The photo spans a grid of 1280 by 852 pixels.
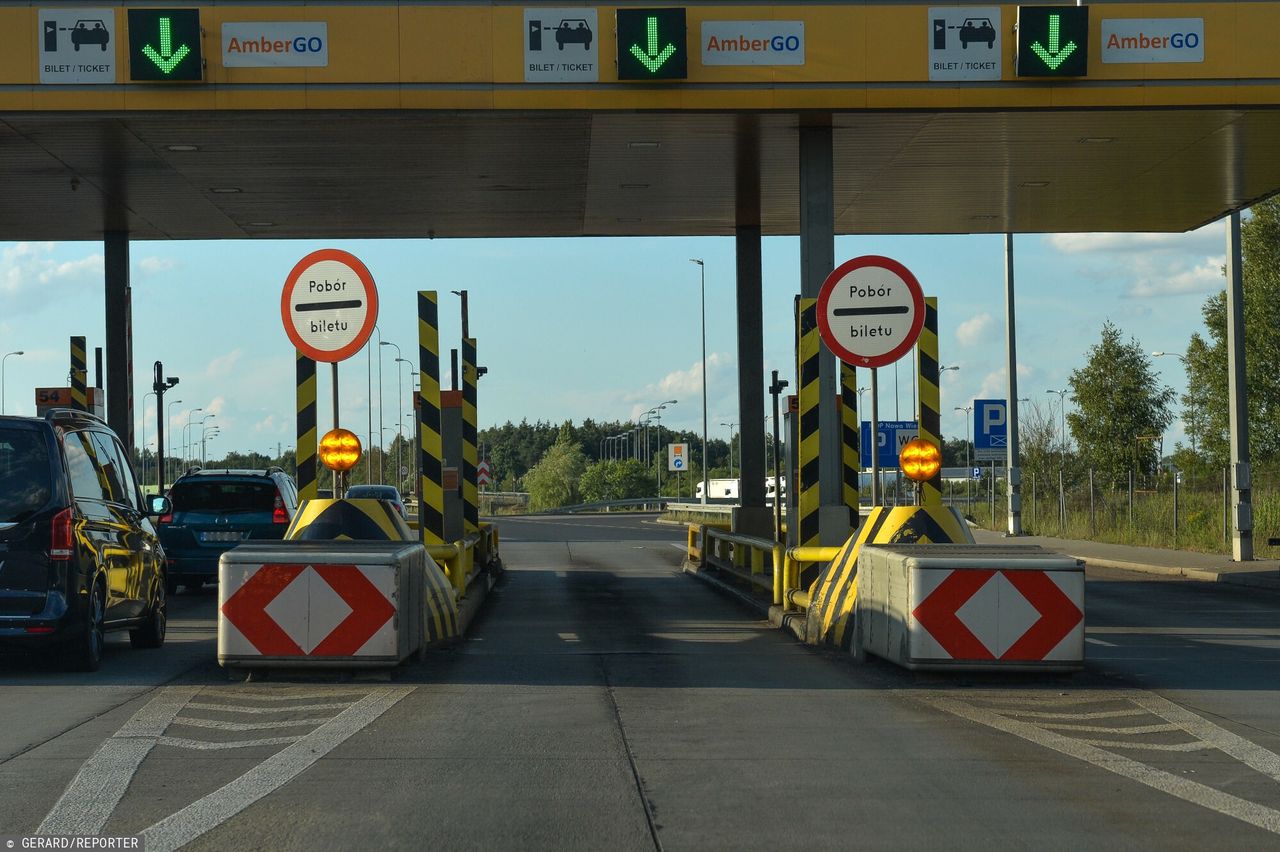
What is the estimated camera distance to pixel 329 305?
12.0 meters

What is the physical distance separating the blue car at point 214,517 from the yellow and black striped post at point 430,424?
5.77 m

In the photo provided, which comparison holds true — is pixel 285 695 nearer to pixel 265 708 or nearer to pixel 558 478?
pixel 265 708

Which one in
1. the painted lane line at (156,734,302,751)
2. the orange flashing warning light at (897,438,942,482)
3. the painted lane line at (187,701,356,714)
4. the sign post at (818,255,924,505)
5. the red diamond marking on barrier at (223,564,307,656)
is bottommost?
the painted lane line at (187,701,356,714)

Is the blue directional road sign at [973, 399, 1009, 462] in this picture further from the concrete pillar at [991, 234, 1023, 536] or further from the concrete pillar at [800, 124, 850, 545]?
the concrete pillar at [800, 124, 850, 545]

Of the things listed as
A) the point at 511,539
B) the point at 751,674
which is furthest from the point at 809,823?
the point at 511,539

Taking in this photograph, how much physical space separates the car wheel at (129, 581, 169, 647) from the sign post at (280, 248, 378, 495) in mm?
3027

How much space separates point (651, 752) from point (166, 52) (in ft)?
33.2

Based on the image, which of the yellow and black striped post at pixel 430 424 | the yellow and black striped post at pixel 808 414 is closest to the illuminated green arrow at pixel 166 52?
the yellow and black striped post at pixel 430 424

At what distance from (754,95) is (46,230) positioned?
13607mm

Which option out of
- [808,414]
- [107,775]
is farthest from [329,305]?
[107,775]

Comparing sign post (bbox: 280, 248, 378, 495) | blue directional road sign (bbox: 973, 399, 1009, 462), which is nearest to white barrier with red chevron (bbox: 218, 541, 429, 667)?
sign post (bbox: 280, 248, 378, 495)

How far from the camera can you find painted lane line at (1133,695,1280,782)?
7.52 meters

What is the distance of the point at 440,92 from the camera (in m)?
15.3

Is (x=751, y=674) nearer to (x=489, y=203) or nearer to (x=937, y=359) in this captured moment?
(x=937, y=359)
